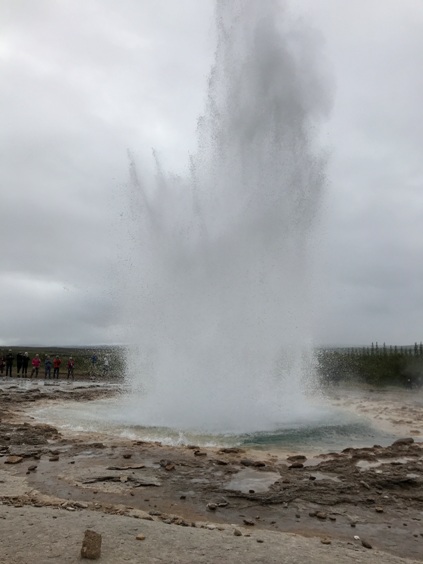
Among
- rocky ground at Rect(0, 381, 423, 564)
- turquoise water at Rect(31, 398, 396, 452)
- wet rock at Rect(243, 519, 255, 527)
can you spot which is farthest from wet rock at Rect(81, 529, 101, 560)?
turquoise water at Rect(31, 398, 396, 452)

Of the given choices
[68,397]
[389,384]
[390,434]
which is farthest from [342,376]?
[390,434]

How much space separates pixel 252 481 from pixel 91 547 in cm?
426

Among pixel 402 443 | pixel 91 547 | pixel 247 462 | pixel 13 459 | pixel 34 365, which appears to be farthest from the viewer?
pixel 34 365

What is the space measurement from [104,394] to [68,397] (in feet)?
9.30

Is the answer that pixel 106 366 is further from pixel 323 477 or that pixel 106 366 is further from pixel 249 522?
pixel 249 522

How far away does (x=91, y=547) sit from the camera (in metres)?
5.09

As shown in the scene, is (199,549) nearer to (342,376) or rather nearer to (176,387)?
(176,387)

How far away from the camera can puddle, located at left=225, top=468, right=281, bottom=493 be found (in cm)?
839

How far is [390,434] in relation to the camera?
14719 mm

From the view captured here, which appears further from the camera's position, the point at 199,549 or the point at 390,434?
the point at 390,434

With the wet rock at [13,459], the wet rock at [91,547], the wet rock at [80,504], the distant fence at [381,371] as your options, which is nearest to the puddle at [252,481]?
the wet rock at [80,504]

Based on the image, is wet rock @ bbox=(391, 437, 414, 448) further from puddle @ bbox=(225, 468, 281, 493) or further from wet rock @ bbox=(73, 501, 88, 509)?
wet rock @ bbox=(73, 501, 88, 509)

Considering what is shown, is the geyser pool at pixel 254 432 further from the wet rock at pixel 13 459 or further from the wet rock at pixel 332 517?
the wet rock at pixel 332 517

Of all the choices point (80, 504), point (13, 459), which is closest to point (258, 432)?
point (13, 459)
